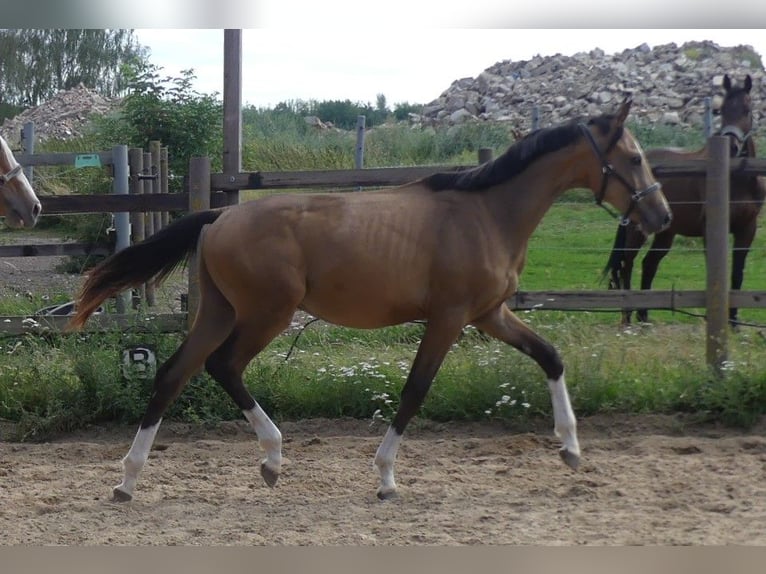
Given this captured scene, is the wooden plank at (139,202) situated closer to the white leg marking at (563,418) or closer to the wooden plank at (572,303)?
the wooden plank at (572,303)

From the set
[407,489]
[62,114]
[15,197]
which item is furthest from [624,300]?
[62,114]

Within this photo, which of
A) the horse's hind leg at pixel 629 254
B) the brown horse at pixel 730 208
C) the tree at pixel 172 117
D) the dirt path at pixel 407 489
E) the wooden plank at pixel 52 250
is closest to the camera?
the dirt path at pixel 407 489

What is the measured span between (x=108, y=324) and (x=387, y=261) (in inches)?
103

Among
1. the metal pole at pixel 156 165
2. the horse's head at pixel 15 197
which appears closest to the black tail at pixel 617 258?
the metal pole at pixel 156 165

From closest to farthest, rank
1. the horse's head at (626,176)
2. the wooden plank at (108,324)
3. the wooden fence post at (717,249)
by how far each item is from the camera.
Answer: the horse's head at (626,176), the wooden fence post at (717,249), the wooden plank at (108,324)

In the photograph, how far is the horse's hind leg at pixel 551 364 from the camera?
5.26 m

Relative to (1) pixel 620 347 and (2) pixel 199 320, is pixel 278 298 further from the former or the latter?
(1) pixel 620 347

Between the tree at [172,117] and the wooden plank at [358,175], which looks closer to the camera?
the wooden plank at [358,175]

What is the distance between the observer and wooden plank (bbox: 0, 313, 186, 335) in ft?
22.3

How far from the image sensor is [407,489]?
507cm

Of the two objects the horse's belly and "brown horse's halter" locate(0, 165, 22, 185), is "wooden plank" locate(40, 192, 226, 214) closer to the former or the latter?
"brown horse's halter" locate(0, 165, 22, 185)

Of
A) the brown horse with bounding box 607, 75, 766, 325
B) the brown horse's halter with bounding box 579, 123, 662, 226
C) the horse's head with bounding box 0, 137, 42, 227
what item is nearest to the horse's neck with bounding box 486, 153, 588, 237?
the brown horse's halter with bounding box 579, 123, 662, 226

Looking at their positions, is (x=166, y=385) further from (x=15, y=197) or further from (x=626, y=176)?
(x=626, y=176)

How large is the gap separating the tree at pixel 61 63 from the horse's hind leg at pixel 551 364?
19582 mm
